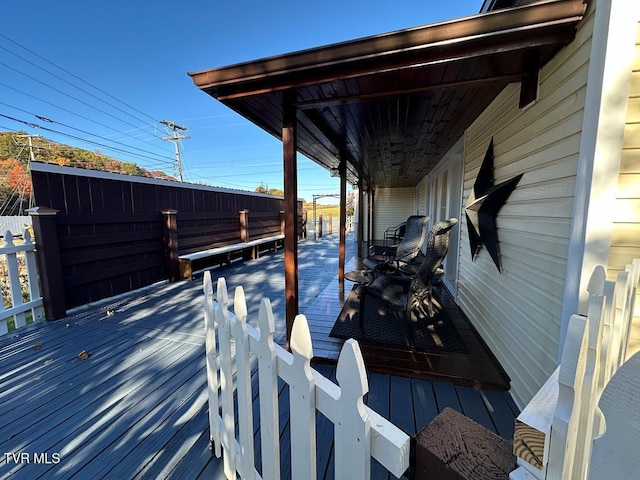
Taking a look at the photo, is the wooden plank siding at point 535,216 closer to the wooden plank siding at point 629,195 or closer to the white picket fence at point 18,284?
the wooden plank siding at point 629,195

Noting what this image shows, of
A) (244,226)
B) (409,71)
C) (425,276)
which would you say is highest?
(409,71)

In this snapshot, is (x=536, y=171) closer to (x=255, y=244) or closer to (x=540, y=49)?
(x=540, y=49)

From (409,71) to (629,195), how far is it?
4.30 feet

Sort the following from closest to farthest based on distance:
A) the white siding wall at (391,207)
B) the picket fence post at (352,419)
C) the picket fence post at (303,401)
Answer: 1. the picket fence post at (352,419)
2. the picket fence post at (303,401)
3. the white siding wall at (391,207)

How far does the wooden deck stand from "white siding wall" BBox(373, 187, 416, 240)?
32.8 feet

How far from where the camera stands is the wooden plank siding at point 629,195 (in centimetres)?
120

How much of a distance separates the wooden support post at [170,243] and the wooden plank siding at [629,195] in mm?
5667

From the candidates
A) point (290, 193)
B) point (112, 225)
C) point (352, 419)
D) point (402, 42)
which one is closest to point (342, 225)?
point (290, 193)

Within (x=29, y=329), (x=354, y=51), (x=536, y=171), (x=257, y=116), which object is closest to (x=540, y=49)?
(x=536, y=171)

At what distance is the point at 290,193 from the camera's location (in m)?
2.30

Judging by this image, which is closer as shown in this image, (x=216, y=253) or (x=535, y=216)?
(x=535, y=216)

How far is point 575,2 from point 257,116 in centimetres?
217
